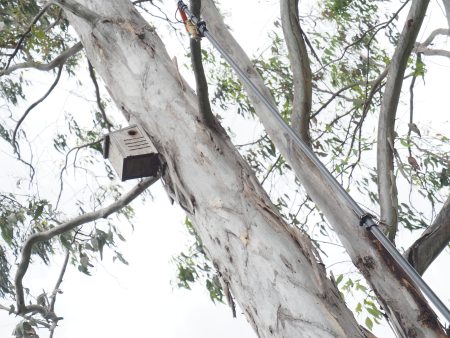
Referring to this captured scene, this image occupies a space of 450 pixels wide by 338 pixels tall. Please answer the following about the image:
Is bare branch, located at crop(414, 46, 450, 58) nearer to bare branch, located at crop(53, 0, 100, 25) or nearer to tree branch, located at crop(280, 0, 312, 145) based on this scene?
tree branch, located at crop(280, 0, 312, 145)

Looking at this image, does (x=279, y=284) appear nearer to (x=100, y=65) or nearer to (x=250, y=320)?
(x=250, y=320)

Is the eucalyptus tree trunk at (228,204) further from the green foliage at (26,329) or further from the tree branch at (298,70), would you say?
the green foliage at (26,329)

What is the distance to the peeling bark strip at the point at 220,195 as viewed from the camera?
1886mm

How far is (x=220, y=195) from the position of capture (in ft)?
7.06


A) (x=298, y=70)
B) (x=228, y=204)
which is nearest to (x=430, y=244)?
(x=228, y=204)

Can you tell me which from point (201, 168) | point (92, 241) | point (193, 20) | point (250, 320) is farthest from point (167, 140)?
point (92, 241)

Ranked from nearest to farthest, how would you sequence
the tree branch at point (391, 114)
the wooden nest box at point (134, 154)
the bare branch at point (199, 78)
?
1. the bare branch at point (199, 78)
2. the wooden nest box at point (134, 154)
3. the tree branch at point (391, 114)

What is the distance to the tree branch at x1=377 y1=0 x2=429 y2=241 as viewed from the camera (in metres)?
2.70

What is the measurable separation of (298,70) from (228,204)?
994mm

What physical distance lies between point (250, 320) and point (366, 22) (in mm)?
4512

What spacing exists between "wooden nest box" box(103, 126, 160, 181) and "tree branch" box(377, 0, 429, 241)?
0.84 metres

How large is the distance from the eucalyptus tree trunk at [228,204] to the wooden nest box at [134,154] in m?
0.04

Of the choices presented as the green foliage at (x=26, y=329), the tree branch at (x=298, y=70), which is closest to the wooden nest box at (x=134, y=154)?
the tree branch at (x=298, y=70)

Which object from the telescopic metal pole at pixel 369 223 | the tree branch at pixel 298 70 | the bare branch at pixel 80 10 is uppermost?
the bare branch at pixel 80 10
